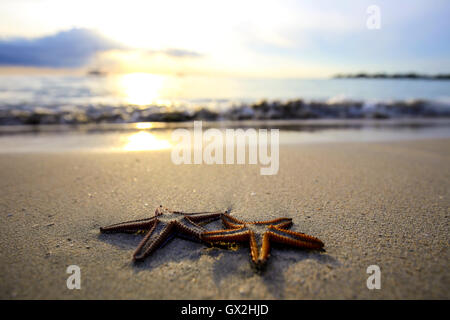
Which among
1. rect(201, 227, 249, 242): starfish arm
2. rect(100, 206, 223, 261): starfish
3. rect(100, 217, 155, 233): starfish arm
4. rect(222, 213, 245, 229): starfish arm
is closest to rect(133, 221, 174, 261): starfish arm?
rect(100, 206, 223, 261): starfish

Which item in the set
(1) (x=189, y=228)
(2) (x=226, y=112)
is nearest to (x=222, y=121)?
(2) (x=226, y=112)

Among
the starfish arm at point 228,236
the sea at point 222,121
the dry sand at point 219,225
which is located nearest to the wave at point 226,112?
the sea at point 222,121

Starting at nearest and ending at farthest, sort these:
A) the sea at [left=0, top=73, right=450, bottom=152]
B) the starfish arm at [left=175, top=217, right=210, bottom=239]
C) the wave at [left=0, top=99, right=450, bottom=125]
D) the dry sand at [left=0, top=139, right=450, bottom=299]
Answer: the dry sand at [left=0, top=139, right=450, bottom=299]
the starfish arm at [left=175, top=217, right=210, bottom=239]
the sea at [left=0, top=73, right=450, bottom=152]
the wave at [left=0, top=99, right=450, bottom=125]

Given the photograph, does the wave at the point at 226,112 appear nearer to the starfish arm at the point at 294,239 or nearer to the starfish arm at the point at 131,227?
the starfish arm at the point at 131,227

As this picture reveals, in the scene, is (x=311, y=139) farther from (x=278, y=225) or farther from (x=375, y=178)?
(x=278, y=225)

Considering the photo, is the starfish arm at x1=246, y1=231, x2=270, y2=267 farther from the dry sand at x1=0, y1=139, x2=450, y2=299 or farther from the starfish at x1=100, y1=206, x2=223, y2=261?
the starfish at x1=100, y1=206, x2=223, y2=261

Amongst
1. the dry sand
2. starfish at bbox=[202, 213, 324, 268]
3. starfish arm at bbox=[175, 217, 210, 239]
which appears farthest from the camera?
starfish arm at bbox=[175, 217, 210, 239]

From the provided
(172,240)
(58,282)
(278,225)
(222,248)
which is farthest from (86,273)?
(278,225)
